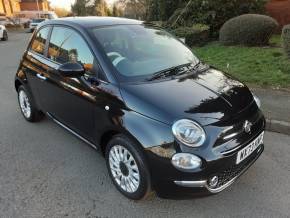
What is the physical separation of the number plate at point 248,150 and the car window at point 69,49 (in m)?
1.71

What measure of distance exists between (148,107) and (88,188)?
117 cm

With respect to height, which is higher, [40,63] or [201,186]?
[40,63]

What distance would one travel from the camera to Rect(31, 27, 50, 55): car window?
4.35 m

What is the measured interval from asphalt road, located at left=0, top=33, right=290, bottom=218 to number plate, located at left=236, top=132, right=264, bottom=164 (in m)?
0.47

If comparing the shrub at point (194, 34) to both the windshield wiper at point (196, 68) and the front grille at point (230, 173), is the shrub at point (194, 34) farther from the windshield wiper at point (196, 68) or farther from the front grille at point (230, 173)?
the front grille at point (230, 173)

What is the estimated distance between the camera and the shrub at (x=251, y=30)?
923cm

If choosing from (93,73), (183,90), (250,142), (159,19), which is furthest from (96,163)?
(159,19)

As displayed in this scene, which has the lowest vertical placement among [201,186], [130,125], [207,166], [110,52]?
[201,186]

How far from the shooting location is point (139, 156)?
2.80m

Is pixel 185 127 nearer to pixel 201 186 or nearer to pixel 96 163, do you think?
pixel 201 186

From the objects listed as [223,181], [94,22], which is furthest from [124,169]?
[94,22]

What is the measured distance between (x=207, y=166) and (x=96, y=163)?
1.63 metres

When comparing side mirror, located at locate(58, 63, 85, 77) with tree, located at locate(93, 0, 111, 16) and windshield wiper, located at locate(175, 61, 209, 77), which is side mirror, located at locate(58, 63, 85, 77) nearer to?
windshield wiper, located at locate(175, 61, 209, 77)

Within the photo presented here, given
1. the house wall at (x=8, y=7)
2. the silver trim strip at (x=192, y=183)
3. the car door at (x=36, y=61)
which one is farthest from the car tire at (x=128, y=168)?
the house wall at (x=8, y=7)
